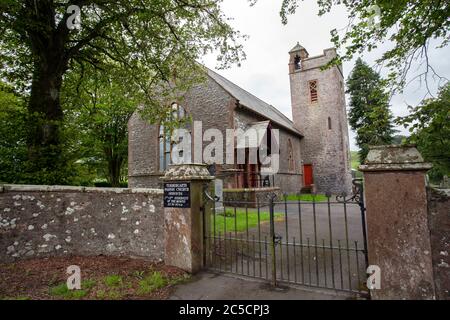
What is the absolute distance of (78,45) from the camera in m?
8.10

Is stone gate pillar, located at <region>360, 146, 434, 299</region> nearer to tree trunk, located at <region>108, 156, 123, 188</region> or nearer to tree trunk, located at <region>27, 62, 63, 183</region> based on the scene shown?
tree trunk, located at <region>27, 62, 63, 183</region>

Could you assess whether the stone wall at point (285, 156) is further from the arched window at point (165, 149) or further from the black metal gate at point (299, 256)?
the black metal gate at point (299, 256)

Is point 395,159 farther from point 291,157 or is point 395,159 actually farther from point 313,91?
point 313,91

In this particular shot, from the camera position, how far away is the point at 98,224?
583 cm

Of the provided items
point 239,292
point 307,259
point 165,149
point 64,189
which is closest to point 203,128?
point 165,149

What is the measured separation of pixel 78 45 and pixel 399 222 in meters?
9.80

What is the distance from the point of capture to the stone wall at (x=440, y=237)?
2.96 m

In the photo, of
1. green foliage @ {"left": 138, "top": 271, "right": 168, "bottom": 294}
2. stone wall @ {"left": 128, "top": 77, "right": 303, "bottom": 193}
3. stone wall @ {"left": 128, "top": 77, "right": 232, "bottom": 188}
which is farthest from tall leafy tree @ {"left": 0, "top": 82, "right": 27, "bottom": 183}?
stone wall @ {"left": 128, "top": 77, "right": 232, "bottom": 188}

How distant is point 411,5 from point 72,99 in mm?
12756

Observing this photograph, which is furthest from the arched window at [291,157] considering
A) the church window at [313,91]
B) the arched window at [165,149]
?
the arched window at [165,149]

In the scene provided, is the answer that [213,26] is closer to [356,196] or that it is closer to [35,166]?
[35,166]

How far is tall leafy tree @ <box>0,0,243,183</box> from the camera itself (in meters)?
7.09

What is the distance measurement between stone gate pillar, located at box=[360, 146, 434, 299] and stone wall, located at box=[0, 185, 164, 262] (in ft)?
13.0

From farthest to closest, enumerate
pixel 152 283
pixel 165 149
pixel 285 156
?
1. pixel 285 156
2. pixel 165 149
3. pixel 152 283
